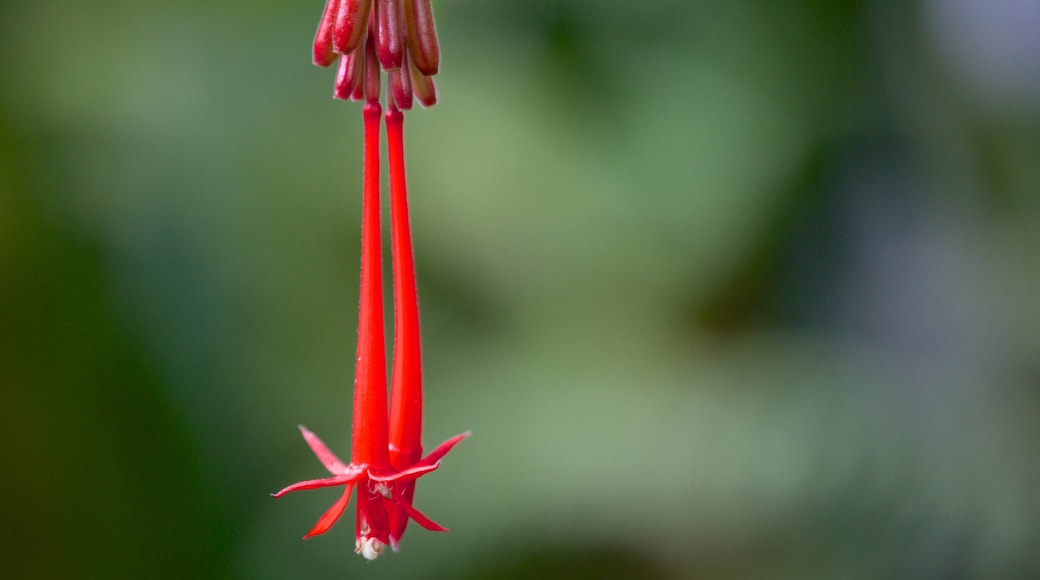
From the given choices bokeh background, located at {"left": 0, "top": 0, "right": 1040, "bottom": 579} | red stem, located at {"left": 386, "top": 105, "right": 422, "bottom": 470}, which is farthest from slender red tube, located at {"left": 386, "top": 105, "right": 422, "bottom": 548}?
bokeh background, located at {"left": 0, "top": 0, "right": 1040, "bottom": 579}

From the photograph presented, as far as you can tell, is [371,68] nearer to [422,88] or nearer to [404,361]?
[422,88]

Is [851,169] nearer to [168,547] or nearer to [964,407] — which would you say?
[964,407]

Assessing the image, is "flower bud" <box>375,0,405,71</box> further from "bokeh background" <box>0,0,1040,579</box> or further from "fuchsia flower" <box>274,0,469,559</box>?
"bokeh background" <box>0,0,1040,579</box>

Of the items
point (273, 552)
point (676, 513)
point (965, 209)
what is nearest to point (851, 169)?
point (965, 209)

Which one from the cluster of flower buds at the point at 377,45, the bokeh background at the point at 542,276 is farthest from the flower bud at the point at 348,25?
the bokeh background at the point at 542,276

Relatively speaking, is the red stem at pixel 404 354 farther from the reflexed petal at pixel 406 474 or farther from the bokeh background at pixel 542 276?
the bokeh background at pixel 542 276

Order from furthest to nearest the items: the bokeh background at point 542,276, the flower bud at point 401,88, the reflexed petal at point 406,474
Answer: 1. the bokeh background at point 542,276
2. the flower bud at point 401,88
3. the reflexed petal at point 406,474

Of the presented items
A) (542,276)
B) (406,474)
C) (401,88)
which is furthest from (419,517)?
(542,276)
